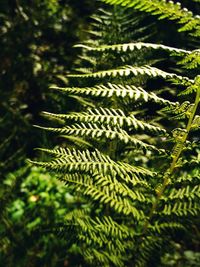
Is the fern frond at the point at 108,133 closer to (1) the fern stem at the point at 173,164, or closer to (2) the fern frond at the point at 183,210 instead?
(1) the fern stem at the point at 173,164

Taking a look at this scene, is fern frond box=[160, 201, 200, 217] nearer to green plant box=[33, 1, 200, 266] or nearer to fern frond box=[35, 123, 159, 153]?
green plant box=[33, 1, 200, 266]

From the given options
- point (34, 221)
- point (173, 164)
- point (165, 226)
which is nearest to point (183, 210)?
point (165, 226)

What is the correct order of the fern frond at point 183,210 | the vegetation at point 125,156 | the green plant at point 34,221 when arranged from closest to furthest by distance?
1. the vegetation at point 125,156
2. the fern frond at point 183,210
3. the green plant at point 34,221

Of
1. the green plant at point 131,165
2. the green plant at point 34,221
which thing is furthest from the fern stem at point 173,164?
the green plant at point 34,221

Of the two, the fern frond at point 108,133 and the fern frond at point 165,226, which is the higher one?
the fern frond at point 108,133

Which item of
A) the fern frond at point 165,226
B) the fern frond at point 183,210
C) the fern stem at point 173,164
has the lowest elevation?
the fern frond at point 165,226

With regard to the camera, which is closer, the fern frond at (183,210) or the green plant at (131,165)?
the green plant at (131,165)

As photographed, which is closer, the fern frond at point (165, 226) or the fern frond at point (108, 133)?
the fern frond at point (108, 133)

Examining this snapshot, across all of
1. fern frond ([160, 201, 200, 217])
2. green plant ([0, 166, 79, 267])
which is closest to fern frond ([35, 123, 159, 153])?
fern frond ([160, 201, 200, 217])

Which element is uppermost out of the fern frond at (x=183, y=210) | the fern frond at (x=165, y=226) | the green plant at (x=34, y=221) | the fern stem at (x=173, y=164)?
the fern stem at (x=173, y=164)

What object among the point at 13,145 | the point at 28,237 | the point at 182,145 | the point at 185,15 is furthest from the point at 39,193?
the point at 185,15

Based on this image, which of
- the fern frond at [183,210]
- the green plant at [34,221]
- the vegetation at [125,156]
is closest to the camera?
the vegetation at [125,156]

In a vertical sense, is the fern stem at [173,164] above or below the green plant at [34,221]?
above

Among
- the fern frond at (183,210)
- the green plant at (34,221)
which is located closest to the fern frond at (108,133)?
the fern frond at (183,210)
